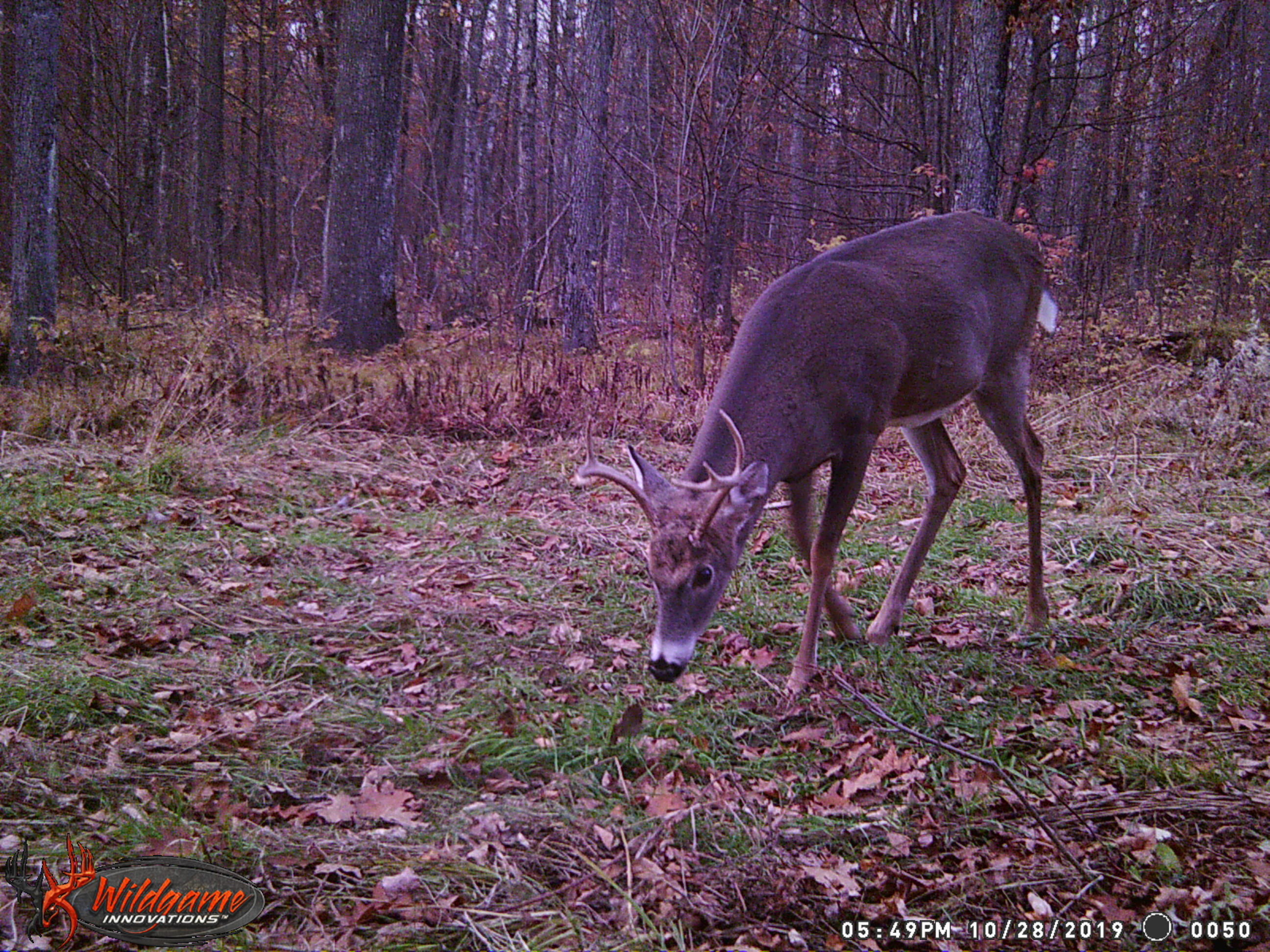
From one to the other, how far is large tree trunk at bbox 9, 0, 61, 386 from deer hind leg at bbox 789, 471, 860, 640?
6972 mm

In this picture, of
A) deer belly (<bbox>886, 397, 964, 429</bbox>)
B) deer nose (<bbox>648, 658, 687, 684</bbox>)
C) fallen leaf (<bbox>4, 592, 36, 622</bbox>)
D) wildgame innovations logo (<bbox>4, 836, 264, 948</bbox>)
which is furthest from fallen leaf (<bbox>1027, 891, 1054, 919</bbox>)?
fallen leaf (<bbox>4, 592, 36, 622</bbox>)

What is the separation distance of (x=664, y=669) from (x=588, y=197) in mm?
10016

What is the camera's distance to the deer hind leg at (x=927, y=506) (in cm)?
→ 441

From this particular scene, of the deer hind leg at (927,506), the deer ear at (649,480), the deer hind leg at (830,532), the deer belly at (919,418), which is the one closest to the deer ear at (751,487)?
the deer ear at (649,480)

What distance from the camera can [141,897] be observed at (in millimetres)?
2314

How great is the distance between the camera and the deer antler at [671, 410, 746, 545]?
10.7 ft

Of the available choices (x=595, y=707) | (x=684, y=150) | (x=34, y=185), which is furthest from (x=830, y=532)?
(x=34, y=185)

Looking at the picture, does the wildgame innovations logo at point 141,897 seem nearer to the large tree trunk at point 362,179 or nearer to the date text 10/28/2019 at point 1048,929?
the date text 10/28/2019 at point 1048,929

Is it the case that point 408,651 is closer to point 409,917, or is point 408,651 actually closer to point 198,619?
point 198,619

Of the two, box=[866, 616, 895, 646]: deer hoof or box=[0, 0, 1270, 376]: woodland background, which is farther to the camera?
box=[0, 0, 1270, 376]: woodland background

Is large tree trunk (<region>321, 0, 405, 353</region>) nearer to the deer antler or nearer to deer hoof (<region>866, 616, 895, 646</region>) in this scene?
deer hoof (<region>866, 616, 895, 646</region>)

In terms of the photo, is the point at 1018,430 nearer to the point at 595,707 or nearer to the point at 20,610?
the point at 595,707

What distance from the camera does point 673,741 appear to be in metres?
3.32

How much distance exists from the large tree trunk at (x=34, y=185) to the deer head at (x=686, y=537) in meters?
6.93
